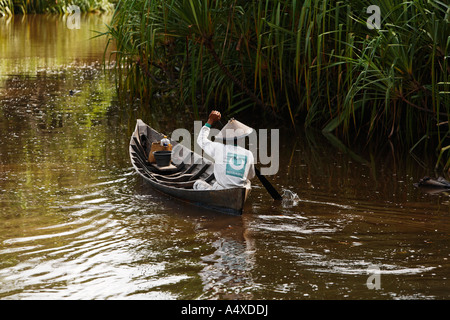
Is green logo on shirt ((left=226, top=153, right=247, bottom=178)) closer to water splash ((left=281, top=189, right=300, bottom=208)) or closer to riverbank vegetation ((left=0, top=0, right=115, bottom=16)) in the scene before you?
water splash ((left=281, top=189, right=300, bottom=208))

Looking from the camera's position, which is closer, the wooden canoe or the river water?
the river water

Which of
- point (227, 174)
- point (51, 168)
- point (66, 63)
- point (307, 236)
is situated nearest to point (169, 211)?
point (227, 174)

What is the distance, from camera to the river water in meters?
5.70

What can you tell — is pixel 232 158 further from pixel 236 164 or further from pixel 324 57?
pixel 324 57

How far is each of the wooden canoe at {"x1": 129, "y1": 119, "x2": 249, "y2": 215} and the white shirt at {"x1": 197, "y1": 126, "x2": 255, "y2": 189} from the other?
0.65ft

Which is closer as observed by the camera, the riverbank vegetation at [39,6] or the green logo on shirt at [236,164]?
the green logo on shirt at [236,164]

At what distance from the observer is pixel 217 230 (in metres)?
7.15

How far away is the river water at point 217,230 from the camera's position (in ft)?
18.7

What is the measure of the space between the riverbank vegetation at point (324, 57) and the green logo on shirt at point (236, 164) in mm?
2437

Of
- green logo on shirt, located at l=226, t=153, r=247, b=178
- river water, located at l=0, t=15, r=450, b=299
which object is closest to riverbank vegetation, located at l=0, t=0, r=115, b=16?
river water, located at l=0, t=15, r=450, b=299

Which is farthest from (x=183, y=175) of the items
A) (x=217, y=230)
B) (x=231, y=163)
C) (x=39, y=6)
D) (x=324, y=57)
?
(x=39, y=6)

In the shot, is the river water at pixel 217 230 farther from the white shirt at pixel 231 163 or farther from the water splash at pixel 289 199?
the white shirt at pixel 231 163

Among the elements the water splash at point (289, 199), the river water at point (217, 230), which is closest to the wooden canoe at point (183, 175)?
the river water at point (217, 230)
